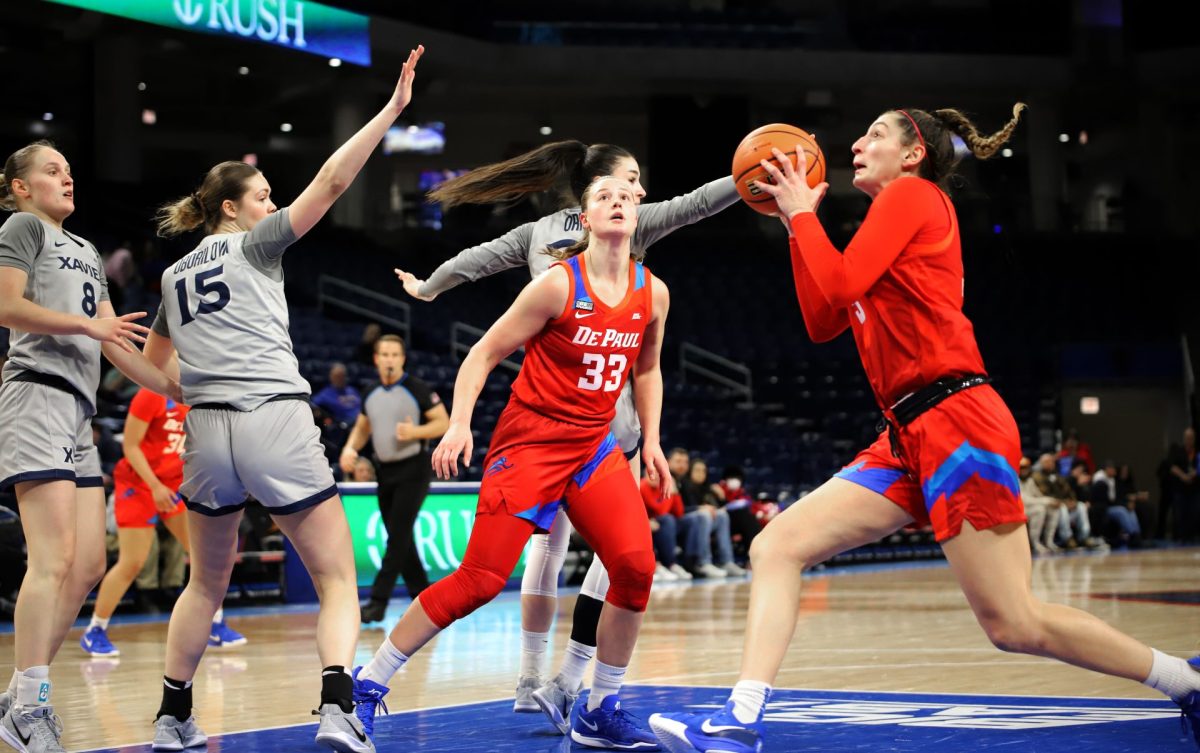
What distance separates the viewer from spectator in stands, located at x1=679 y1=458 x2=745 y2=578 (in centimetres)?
1516

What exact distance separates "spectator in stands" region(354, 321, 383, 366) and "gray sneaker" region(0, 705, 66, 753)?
10.9 m

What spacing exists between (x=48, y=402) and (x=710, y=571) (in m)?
10.8

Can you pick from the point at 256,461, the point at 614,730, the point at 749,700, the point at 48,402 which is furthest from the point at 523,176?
the point at 749,700

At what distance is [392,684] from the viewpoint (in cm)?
657

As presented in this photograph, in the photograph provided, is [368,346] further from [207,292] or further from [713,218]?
[207,292]

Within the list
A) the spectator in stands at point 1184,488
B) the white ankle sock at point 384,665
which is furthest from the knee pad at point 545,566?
the spectator in stands at point 1184,488

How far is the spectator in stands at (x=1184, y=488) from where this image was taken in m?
23.8

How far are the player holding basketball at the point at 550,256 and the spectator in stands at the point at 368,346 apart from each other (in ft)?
32.1

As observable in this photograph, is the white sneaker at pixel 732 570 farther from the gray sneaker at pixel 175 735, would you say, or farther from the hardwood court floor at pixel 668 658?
the gray sneaker at pixel 175 735

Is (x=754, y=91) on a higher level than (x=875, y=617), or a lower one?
higher

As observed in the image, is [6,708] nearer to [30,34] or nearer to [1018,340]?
[30,34]

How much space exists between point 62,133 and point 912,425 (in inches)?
1077

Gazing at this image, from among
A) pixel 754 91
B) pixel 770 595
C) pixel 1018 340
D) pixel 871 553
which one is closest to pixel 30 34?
pixel 754 91

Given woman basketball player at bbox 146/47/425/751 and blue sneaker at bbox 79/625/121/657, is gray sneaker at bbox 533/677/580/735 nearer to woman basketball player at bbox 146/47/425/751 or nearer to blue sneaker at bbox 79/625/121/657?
woman basketball player at bbox 146/47/425/751
